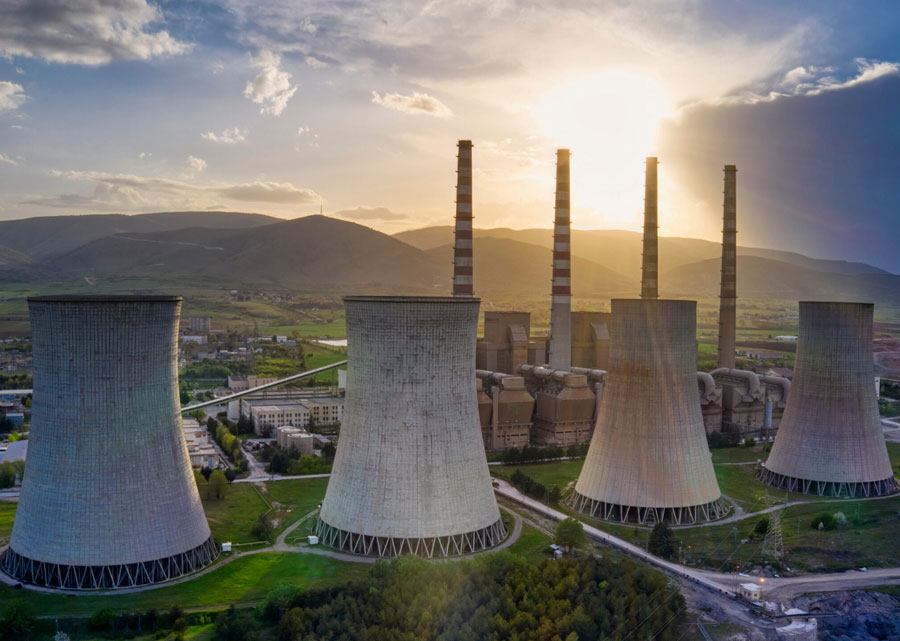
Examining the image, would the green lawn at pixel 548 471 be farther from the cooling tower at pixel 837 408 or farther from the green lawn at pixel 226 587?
the green lawn at pixel 226 587

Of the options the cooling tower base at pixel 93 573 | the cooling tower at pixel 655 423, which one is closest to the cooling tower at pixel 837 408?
the cooling tower at pixel 655 423

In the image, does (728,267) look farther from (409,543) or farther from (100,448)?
(100,448)

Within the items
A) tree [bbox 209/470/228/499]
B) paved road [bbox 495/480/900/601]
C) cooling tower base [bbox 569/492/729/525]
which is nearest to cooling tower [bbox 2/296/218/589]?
tree [bbox 209/470/228/499]

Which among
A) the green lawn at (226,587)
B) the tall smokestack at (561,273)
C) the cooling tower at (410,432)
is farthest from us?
the tall smokestack at (561,273)

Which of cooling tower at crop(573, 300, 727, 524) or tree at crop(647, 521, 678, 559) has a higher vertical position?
cooling tower at crop(573, 300, 727, 524)

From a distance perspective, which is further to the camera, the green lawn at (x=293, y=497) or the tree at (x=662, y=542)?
the green lawn at (x=293, y=497)

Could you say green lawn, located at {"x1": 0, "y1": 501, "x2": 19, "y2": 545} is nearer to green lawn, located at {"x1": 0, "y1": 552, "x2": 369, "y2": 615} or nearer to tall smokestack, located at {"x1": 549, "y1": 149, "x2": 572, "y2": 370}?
green lawn, located at {"x1": 0, "y1": 552, "x2": 369, "y2": 615}

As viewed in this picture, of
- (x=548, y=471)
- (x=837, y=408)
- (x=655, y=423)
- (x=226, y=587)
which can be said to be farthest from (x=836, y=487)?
(x=226, y=587)

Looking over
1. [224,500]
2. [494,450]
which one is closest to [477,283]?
[494,450]
